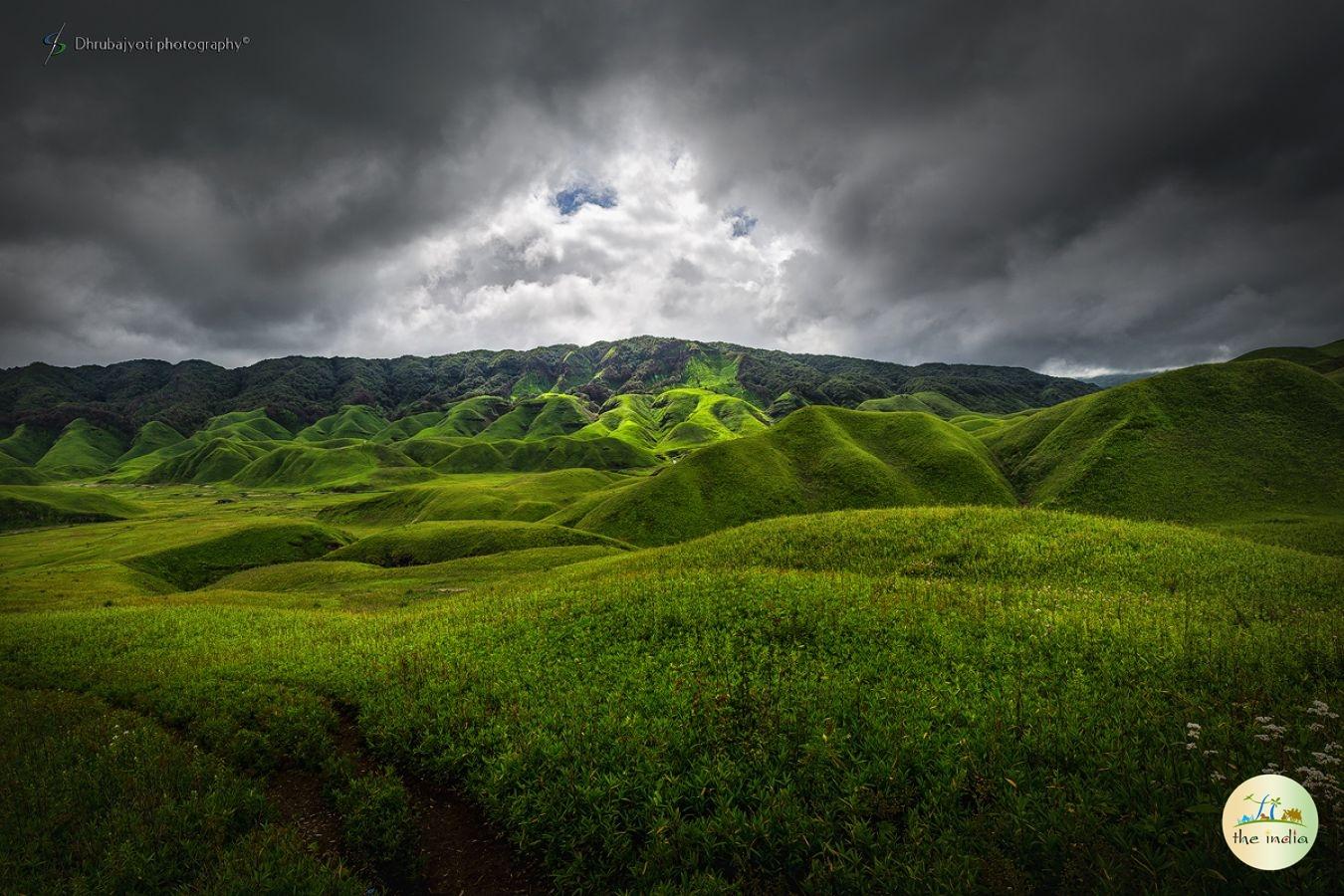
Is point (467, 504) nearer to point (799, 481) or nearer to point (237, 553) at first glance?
point (237, 553)

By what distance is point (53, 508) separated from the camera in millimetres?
147000

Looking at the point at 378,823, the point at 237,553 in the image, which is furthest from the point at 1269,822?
the point at 237,553

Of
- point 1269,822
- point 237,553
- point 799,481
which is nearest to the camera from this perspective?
point 1269,822

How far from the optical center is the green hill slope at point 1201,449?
76.6m

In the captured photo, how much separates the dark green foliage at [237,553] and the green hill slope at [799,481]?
46.6m

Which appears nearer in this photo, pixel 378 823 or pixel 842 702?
pixel 378 823

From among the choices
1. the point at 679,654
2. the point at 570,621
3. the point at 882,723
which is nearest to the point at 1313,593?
the point at 882,723

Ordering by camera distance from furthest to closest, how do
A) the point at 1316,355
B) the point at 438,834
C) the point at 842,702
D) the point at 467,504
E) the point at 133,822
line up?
the point at 1316,355, the point at 467,504, the point at 842,702, the point at 438,834, the point at 133,822

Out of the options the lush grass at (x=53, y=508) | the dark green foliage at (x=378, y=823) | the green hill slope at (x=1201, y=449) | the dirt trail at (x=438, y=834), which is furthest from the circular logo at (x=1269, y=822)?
the lush grass at (x=53, y=508)

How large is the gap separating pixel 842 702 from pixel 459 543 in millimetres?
76220

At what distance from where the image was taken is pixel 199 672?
15555 millimetres

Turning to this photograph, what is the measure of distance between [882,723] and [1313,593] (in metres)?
17.2

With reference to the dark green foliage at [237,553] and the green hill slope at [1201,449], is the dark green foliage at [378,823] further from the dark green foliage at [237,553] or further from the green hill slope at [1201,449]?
the green hill slope at [1201,449]

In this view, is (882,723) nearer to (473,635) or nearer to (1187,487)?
(473,635)
